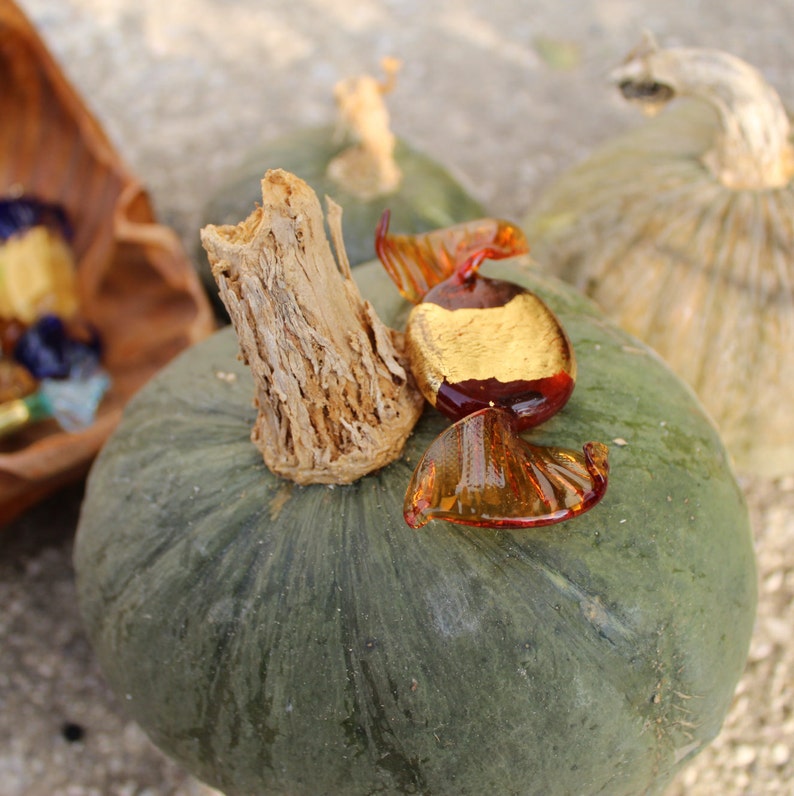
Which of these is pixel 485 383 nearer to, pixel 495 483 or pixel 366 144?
pixel 495 483

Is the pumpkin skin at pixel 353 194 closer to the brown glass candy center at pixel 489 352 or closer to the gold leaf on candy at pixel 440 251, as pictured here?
the gold leaf on candy at pixel 440 251

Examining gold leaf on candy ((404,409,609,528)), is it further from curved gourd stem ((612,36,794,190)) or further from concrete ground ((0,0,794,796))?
concrete ground ((0,0,794,796))

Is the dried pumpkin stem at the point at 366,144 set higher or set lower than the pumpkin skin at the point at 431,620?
higher

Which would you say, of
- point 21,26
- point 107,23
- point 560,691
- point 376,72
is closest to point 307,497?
point 560,691

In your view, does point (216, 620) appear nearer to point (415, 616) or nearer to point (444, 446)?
point (415, 616)

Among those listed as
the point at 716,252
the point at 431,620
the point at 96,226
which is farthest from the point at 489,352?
the point at 96,226

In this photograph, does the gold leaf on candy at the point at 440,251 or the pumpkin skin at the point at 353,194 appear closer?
the gold leaf on candy at the point at 440,251

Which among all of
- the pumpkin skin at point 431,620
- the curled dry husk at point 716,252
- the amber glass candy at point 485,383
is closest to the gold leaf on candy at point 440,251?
the amber glass candy at point 485,383
